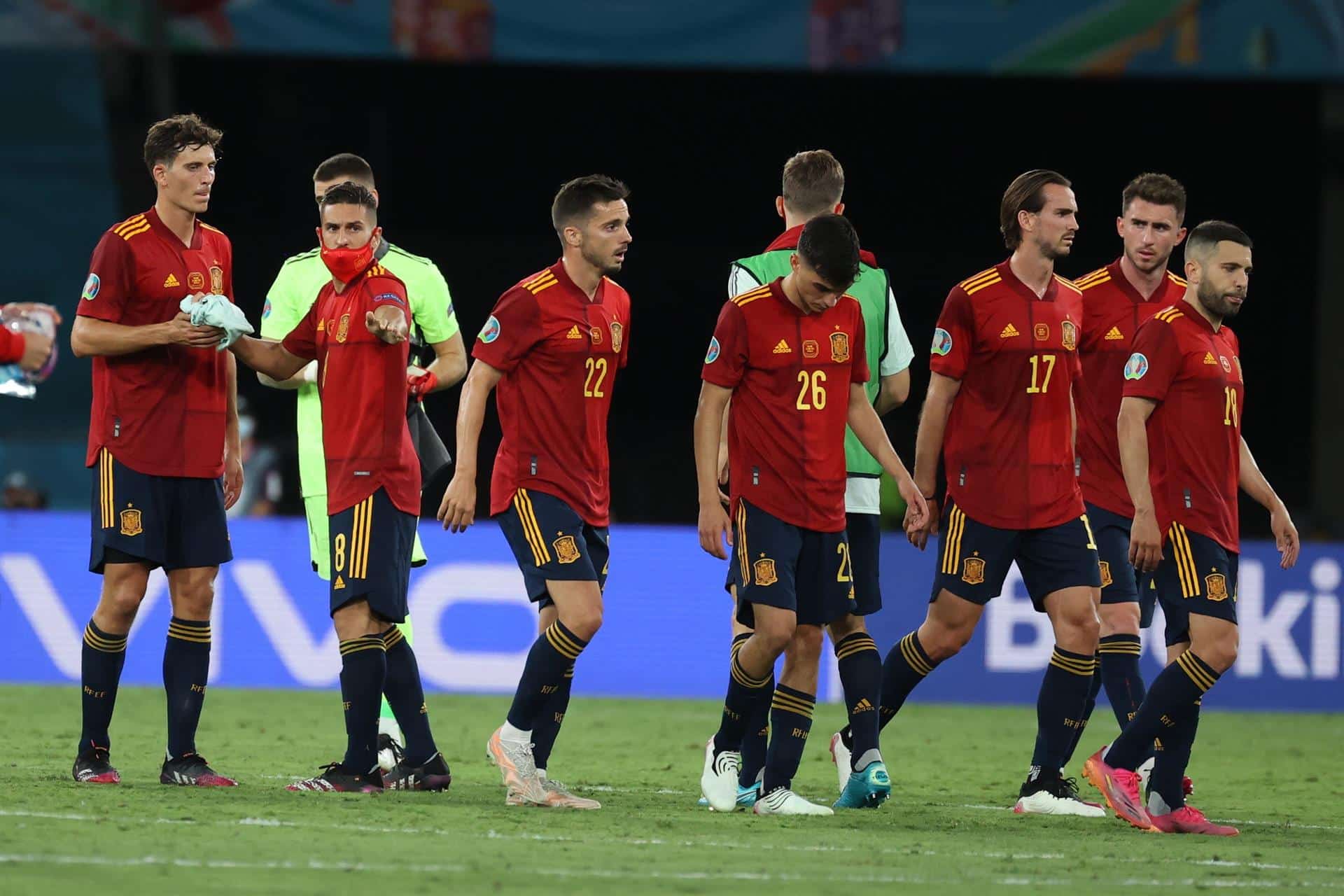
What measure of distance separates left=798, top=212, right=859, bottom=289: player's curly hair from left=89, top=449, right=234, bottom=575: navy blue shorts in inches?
88.9

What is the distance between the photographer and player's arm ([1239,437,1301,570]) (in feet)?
23.1

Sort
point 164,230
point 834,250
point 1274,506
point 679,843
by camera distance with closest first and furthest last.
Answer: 1. point 679,843
2. point 834,250
3. point 164,230
4. point 1274,506

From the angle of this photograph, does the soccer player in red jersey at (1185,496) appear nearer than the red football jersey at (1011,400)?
Yes

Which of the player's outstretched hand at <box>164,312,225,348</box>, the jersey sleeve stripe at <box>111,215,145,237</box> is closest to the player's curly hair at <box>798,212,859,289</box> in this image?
the player's outstretched hand at <box>164,312,225,348</box>

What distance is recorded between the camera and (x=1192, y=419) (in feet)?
22.1

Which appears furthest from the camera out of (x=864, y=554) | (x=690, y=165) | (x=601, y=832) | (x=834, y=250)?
(x=690, y=165)

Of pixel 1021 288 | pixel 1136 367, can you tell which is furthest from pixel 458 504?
pixel 1136 367

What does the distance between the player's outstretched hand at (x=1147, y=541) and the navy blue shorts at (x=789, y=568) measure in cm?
97

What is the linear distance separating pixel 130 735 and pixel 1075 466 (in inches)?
179

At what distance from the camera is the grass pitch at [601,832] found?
16.9 feet

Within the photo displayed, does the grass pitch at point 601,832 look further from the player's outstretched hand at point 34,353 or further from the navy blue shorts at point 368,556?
the player's outstretched hand at point 34,353

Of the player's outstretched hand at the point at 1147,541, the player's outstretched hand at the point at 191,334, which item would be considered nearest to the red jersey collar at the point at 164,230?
the player's outstretched hand at the point at 191,334

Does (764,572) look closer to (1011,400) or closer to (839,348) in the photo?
(839,348)

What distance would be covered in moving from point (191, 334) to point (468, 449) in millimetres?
1012
